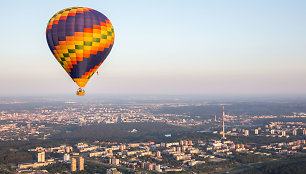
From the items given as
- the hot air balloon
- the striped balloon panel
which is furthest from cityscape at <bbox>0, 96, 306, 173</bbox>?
the striped balloon panel

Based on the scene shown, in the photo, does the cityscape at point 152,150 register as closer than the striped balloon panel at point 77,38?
No

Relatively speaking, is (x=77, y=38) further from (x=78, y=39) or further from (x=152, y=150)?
(x=152, y=150)

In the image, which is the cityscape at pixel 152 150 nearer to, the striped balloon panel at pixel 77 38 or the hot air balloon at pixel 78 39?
the hot air balloon at pixel 78 39

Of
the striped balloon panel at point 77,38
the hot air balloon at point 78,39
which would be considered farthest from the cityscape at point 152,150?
the striped balloon panel at point 77,38

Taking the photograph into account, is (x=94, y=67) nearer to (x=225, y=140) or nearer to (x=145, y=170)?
(x=145, y=170)

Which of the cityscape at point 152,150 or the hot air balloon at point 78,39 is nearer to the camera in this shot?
the hot air balloon at point 78,39

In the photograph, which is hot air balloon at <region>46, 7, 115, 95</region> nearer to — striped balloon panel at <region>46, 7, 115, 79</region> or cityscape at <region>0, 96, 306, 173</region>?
striped balloon panel at <region>46, 7, 115, 79</region>

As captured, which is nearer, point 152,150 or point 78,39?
point 78,39

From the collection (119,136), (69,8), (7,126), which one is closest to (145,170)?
(69,8)

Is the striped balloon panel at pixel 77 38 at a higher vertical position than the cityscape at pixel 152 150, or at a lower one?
higher

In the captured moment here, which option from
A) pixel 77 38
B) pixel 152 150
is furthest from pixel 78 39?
pixel 152 150
